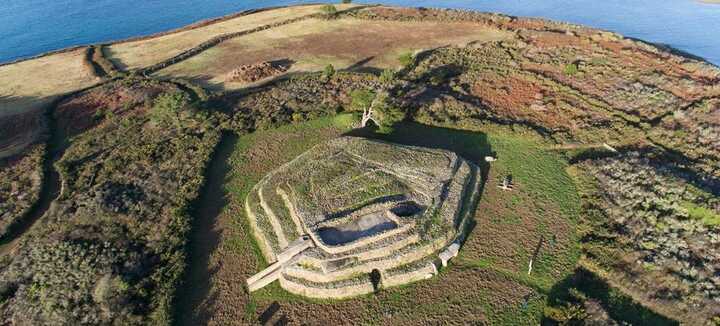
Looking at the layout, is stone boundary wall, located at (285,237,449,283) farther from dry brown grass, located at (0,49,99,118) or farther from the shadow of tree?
dry brown grass, located at (0,49,99,118)

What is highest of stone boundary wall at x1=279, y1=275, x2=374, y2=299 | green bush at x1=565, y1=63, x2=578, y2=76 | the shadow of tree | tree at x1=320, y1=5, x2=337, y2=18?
tree at x1=320, y1=5, x2=337, y2=18

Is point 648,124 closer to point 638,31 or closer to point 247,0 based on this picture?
point 638,31

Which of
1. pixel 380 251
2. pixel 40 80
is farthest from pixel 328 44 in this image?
pixel 380 251

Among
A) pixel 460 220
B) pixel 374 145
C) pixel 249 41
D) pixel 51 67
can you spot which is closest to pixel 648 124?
pixel 460 220

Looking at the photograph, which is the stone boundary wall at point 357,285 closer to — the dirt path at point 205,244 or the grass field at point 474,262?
→ the grass field at point 474,262

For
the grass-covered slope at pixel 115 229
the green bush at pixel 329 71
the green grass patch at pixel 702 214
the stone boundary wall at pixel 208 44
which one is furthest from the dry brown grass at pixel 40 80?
the green grass patch at pixel 702 214

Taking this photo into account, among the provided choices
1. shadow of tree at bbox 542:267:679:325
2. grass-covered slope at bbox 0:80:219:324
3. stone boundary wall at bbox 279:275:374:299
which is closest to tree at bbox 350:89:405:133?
grass-covered slope at bbox 0:80:219:324
